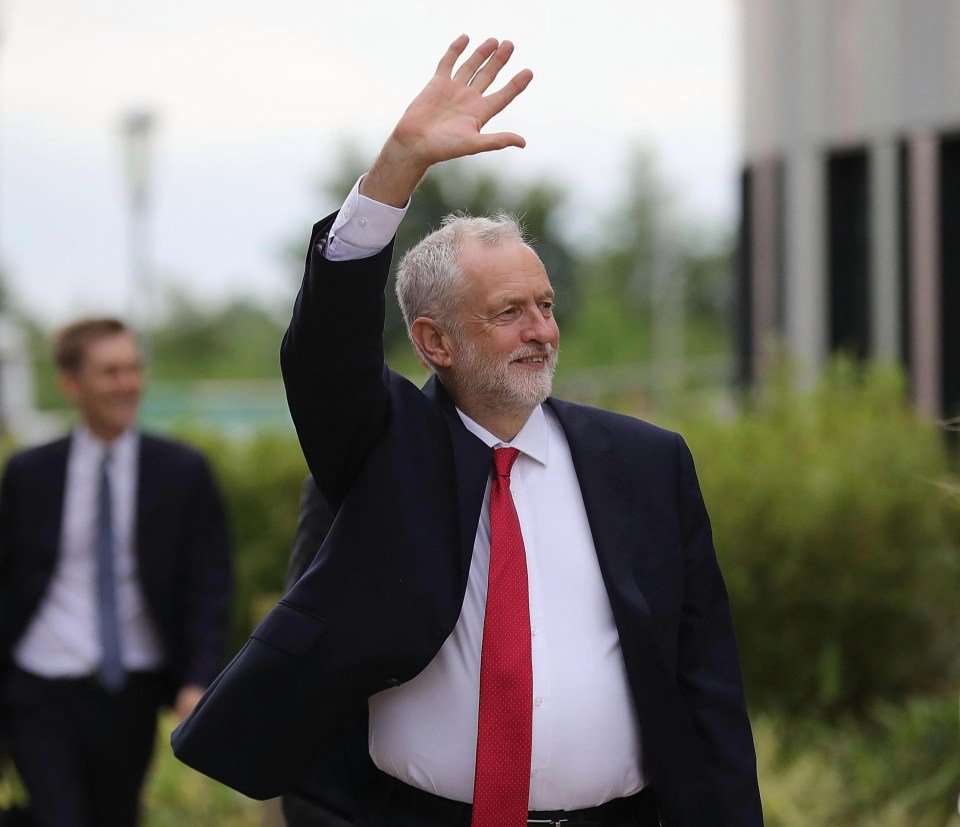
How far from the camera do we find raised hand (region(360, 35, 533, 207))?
2.63 metres

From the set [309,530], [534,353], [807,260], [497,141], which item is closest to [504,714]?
[534,353]

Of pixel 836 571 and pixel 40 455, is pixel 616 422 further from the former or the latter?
pixel 836 571

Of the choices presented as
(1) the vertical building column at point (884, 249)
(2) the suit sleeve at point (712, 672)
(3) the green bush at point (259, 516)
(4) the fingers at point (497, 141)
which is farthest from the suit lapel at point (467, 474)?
(1) the vertical building column at point (884, 249)

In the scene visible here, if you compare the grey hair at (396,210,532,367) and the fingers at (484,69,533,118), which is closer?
the fingers at (484,69,533,118)

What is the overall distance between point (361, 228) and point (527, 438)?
62 cm

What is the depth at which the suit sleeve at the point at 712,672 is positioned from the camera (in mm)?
3055

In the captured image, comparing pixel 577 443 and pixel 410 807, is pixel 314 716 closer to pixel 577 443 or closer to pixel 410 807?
pixel 410 807

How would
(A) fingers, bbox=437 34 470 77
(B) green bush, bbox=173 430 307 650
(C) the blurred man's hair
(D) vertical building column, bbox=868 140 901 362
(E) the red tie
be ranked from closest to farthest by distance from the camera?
1. (A) fingers, bbox=437 34 470 77
2. (E) the red tie
3. (C) the blurred man's hair
4. (B) green bush, bbox=173 430 307 650
5. (D) vertical building column, bbox=868 140 901 362

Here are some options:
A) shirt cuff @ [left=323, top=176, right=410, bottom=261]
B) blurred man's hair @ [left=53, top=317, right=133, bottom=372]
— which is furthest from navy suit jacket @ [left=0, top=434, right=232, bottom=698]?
shirt cuff @ [left=323, top=176, right=410, bottom=261]

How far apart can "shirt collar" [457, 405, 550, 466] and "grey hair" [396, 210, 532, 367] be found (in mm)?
163

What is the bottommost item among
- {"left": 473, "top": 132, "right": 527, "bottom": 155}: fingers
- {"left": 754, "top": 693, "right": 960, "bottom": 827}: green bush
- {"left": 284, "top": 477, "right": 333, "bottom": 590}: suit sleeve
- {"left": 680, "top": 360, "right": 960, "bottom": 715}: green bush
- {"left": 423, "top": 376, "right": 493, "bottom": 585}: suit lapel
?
{"left": 754, "top": 693, "right": 960, "bottom": 827}: green bush

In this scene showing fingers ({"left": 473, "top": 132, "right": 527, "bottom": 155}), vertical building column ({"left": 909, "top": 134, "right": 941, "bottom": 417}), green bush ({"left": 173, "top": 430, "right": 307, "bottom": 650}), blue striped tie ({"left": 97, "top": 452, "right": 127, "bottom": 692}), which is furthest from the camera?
vertical building column ({"left": 909, "top": 134, "right": 941, "bottom": 417})

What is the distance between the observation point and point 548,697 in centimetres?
292

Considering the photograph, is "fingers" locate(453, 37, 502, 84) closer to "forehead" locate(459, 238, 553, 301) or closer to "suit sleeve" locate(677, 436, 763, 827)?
"forehead" locate(459, 238, 553, 301)
